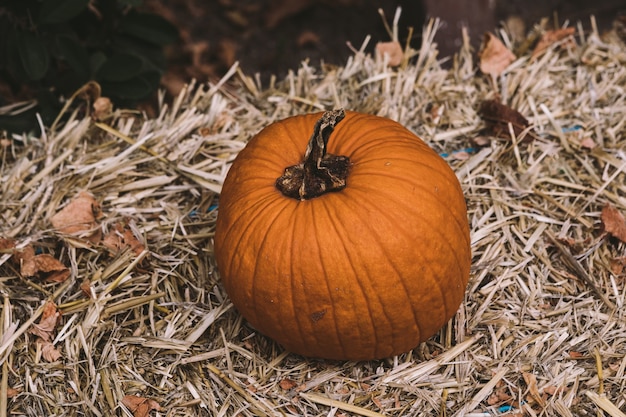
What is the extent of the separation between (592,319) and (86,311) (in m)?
2.09

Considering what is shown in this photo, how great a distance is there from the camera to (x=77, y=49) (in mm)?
3570

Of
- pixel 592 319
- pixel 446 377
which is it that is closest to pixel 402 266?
pixel 446 377

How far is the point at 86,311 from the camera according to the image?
2783 millimetres

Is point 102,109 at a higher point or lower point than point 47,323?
higher

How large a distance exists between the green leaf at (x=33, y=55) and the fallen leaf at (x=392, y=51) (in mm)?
1827

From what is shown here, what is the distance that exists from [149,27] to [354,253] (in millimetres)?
2243

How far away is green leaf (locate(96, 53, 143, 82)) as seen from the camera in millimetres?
3648

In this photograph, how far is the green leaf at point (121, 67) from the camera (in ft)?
12.0

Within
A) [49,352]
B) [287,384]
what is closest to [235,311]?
[287,384]

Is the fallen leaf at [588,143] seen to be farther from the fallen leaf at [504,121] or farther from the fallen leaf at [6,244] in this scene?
the fallen leaf at [6,244]

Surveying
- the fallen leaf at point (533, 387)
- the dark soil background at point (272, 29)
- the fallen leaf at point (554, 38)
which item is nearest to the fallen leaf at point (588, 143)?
the fallen leaf at point (554, 38)

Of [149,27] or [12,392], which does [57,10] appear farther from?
[12,392]

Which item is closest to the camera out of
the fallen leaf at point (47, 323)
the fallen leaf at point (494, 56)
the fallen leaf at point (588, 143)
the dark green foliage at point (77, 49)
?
the fallen leaf at point (47, 323)

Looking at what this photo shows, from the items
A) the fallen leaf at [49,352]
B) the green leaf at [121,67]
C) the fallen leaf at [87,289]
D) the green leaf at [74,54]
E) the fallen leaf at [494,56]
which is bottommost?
the fallen leaf at [49,352]
